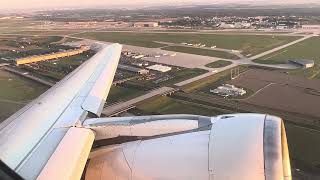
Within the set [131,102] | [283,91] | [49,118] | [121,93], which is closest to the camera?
[49,118]

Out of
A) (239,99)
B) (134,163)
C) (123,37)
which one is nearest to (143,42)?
(123,37)

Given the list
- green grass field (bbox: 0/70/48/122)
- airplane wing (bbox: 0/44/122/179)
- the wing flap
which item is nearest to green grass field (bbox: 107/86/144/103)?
green grass field (bbox: 0/70/48/122)

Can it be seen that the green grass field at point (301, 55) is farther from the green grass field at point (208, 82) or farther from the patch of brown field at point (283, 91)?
the green grass field at point (208, 82)

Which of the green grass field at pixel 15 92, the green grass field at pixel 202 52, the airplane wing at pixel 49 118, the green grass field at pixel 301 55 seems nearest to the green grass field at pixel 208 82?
the green grass field at pixel 301 55

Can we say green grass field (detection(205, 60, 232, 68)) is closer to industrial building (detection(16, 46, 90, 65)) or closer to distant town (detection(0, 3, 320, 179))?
distant town (detection(0, 3, 320, 179))

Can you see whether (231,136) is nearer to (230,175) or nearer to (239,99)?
(230,175)

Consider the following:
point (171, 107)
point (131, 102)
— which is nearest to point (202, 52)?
point (131, 102)

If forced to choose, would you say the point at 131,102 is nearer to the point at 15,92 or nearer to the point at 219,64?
the point at 15,92
